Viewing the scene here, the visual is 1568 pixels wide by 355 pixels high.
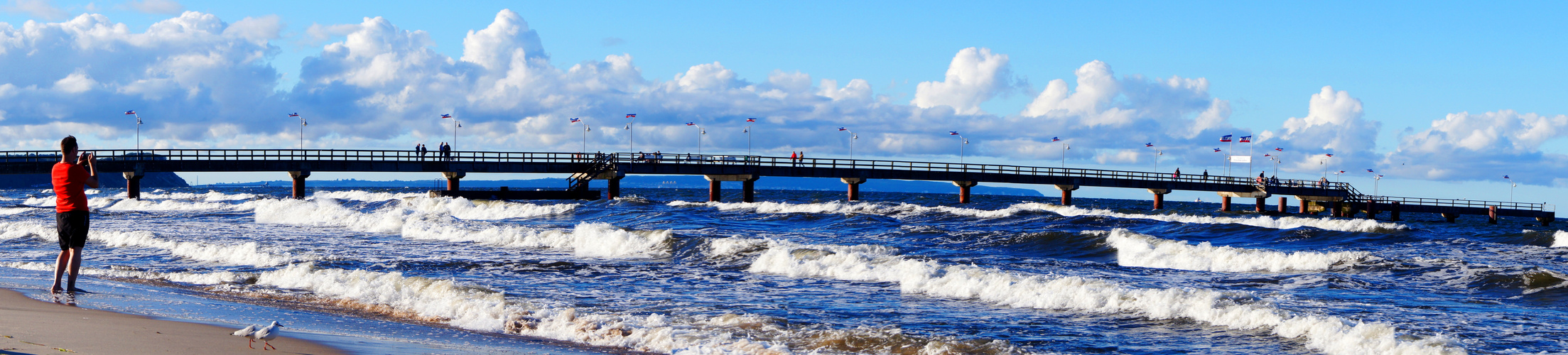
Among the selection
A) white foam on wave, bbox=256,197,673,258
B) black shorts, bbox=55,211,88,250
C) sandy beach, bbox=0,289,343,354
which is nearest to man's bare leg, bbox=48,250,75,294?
black shorts, bbox=55,211,88,250

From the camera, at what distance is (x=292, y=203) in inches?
1471

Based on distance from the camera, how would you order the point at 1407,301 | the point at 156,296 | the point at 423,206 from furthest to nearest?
1. the point at 423,206
2. the point at 1407,301
3. the point at 156,296

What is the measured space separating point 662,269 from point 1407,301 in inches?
404

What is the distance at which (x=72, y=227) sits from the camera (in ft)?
31.1

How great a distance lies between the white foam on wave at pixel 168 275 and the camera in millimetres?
13914

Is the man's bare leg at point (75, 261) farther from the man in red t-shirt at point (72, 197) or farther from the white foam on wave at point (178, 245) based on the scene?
the white foam on wave at point (178, 245)

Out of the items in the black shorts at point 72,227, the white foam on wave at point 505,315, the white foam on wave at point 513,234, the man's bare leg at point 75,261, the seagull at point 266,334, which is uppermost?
the black shorts at point 72,227

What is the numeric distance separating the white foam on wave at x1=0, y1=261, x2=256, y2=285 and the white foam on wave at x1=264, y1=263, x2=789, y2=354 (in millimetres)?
381

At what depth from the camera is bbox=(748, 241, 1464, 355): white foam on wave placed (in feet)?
29.8

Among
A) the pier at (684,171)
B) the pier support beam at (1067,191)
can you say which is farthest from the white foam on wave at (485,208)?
the pier support beam at (1067,191)

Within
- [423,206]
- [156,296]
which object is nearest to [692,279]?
[156,296]

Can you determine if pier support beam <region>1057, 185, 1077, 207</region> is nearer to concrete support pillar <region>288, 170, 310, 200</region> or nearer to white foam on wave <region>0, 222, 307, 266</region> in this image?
concrete support pillar <region>288, 170, 310, 200</region>

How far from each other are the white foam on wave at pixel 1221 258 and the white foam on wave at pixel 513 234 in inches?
364

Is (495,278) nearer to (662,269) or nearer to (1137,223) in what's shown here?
(662,269)
